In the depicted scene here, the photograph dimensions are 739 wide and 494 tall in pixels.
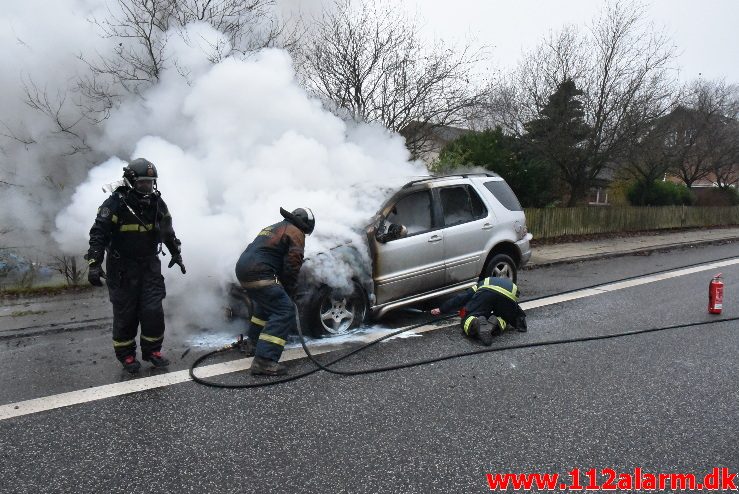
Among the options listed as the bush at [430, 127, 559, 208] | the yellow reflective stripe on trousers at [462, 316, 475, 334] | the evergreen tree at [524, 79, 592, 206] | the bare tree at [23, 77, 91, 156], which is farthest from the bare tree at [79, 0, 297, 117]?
the evergreen tree at [524, 79, 592, 206]

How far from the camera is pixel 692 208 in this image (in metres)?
22.8

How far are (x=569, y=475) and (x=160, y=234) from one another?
3.57 m

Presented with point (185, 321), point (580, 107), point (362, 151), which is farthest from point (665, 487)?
point (580, 107)

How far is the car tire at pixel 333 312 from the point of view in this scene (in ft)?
17.0

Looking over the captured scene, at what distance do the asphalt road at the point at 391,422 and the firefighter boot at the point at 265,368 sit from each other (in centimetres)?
13

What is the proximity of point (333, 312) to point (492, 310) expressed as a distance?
5.55 ft

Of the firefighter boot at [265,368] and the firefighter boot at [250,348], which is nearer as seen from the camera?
the firefighter boot at [265,368]

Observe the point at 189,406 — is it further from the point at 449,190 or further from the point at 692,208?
the point at 692,208

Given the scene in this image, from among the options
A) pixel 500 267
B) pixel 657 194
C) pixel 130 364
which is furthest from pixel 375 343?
pixel 657 194

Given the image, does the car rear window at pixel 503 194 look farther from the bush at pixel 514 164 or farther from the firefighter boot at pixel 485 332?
the bush at pixel 514 164

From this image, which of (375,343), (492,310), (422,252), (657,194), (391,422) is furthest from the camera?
(657,194)

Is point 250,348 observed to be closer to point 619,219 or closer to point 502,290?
point 502,290

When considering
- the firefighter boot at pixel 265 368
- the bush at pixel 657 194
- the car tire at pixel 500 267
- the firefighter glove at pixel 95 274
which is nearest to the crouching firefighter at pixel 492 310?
the car tire at pixel 500 267

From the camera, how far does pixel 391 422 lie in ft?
11.7
